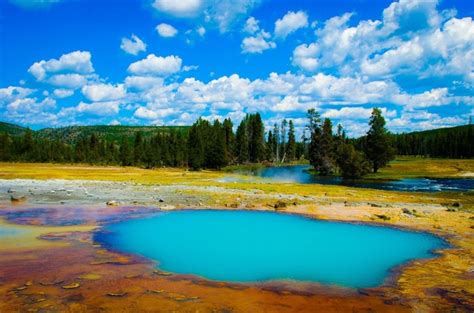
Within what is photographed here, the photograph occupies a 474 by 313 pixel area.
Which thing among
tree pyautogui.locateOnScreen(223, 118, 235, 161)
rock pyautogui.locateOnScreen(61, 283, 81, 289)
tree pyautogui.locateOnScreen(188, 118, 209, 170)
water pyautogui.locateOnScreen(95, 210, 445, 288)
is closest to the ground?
rock pyautogui.locateOnScreen(61, 283, 81, 289)

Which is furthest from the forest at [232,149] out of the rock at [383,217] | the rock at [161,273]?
the rock at [161,273]

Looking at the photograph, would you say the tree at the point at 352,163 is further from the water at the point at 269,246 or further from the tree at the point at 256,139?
the tree at the point at 256,139

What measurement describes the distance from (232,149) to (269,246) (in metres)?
115

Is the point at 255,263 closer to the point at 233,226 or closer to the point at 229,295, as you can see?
the point at 229,295

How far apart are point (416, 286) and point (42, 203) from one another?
27589 mm

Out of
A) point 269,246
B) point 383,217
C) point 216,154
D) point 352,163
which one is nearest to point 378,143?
point 352,163

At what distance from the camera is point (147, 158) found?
115875 millimetres

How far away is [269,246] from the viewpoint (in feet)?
64.6

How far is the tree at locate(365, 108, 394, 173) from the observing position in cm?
8838

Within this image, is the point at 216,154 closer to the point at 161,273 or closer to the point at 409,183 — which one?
the point at 409,183

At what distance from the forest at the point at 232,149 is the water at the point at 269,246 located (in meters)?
57.8

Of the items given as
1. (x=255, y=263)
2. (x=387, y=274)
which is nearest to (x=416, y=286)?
(x=387, y=274)

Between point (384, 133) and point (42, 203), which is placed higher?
point (384, 133)

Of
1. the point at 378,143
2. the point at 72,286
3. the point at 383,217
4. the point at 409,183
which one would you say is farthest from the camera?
the point at 378,143
